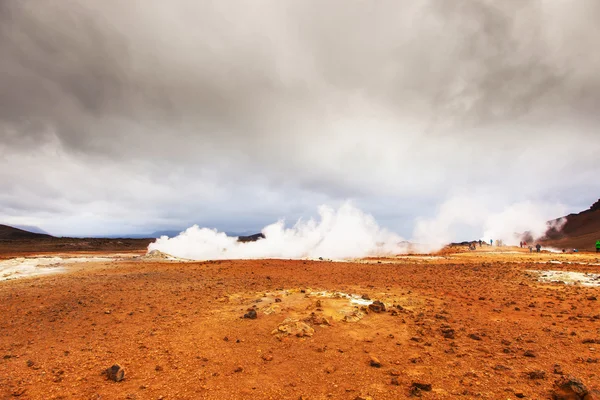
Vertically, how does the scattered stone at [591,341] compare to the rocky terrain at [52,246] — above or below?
below

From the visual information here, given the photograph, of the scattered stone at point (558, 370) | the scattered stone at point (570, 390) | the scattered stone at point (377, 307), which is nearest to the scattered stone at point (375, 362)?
the scattered stone at point (570, 390)

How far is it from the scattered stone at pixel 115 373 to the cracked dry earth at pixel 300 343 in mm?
140

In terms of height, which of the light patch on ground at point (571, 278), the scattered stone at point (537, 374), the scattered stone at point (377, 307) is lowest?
the scattered stone at point (537, 374)

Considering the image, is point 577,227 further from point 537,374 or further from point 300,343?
point 300,343

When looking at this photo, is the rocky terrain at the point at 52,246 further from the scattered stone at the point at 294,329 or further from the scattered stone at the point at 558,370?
the scattered stone at the point at 558,370

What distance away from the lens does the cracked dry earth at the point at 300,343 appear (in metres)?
6.18

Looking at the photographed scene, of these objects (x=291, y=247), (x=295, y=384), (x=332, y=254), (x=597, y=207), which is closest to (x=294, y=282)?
(x=295, y=384)

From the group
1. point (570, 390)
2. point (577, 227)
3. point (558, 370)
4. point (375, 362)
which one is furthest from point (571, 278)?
point (577, 227)

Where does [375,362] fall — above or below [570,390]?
below

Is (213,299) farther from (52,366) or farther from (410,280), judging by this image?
(410,280)

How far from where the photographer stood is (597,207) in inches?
3703

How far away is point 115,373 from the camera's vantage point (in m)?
6.62

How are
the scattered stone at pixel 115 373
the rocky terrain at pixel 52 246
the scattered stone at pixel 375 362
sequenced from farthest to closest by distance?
the rocky terrain at pixel 52 246, the scattered stone at pixel 375 362, the scattered stone at pixel 115 373

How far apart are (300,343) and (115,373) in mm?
4619
